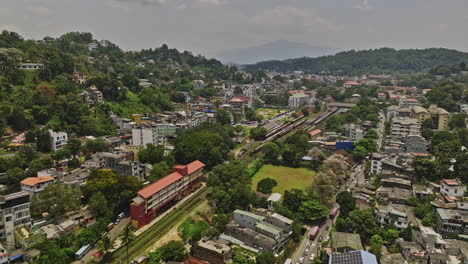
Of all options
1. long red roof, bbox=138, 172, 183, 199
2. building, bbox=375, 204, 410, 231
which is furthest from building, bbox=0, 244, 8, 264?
building, bbox=375, 204, 410, 231

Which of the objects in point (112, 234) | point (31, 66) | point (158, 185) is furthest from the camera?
point (31, 66)

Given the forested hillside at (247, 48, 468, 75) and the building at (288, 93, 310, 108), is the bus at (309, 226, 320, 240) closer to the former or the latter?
the building at (288, 93, 310, 108)

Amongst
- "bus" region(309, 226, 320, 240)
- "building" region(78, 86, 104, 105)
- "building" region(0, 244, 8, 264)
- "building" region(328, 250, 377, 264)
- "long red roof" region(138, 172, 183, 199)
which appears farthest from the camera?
"building" region(78, 86, 104, 105)

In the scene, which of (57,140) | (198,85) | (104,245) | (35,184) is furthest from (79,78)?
(104,245)

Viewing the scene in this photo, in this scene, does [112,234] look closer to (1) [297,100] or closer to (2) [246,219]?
(2) [246,219]

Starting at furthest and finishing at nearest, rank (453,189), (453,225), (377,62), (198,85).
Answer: (377,62) → (198,85) → (453,189) → (453,225)

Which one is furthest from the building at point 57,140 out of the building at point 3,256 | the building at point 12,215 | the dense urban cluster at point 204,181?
the building at point 3,256

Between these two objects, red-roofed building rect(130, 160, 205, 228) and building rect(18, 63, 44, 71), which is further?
building rect(18, 63, 44, 71)

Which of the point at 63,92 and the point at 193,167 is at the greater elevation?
the point at 63,92
